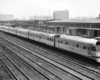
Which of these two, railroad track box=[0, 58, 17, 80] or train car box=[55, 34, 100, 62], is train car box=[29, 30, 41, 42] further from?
railroad track box=[0, 58, 17, 80]

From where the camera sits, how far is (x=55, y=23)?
66.2 meters

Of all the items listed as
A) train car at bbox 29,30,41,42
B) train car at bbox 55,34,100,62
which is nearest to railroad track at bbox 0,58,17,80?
train car at bbox 55,34,100,62

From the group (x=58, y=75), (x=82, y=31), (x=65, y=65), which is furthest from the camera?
(x=82, y=31)

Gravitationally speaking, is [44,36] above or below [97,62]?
above

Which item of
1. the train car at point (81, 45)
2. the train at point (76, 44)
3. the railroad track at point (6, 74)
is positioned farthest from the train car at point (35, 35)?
the railroad track at point (6, 74)

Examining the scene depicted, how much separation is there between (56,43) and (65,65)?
8935 millimetres

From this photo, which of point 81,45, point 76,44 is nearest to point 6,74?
point 81,45

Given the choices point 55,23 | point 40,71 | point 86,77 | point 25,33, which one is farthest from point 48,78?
point 55,23

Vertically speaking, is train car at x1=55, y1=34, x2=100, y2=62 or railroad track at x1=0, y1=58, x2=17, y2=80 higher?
train car at x1=55, y1=34, x2=100, y2=62

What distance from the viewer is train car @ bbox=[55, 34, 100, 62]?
18417mm

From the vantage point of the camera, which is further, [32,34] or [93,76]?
[32,34]

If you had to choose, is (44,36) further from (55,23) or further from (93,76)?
(55,23)

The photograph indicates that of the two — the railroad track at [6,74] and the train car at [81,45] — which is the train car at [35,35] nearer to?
the train car at [81,45]

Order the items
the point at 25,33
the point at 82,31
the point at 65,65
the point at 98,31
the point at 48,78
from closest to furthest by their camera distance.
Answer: the point at 48,78 < the point at 65,65 < the point at 98,31 < the point at 82,31 < the point at 25,33
